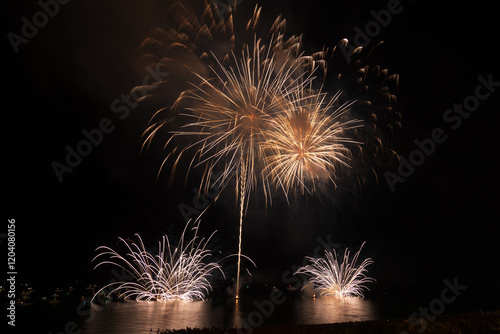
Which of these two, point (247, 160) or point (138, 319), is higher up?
point (247, 160)

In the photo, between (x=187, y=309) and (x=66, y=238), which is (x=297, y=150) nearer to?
(x=187, y=309)

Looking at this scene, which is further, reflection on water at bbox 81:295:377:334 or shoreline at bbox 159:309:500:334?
reflection on water at bbox 81:295:377:334

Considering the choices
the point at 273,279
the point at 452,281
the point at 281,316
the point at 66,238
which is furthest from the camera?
the point at 452,281

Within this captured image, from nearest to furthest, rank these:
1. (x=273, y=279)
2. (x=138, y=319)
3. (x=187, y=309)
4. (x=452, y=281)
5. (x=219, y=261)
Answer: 1. (x=138, y=319)
2. (x=187, y=309)
3. (x=219, y=261)
4. (x=273, y=279)
5. (x=452, y=281)

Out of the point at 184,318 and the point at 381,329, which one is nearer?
the point at 381,329

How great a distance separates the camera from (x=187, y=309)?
21.6 m

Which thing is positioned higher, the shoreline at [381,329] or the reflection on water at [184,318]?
the reflection on water at [184,318]

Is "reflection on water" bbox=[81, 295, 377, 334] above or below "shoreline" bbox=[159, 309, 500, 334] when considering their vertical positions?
above

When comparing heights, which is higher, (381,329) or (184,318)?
(184,318)

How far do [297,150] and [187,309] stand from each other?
1205 centimetres

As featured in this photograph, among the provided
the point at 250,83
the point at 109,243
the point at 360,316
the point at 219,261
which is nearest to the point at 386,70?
the point at 250,83

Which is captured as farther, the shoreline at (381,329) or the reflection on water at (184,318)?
the reflection on water at (184,318)

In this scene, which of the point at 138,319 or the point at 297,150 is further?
the point at 297,150

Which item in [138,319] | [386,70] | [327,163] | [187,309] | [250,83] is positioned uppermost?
[386,70]
